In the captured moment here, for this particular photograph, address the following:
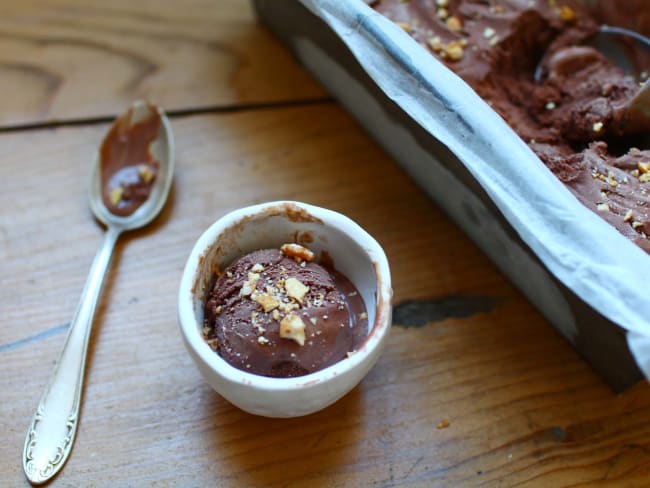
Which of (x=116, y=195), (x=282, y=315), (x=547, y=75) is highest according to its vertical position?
(x=547, y=75)

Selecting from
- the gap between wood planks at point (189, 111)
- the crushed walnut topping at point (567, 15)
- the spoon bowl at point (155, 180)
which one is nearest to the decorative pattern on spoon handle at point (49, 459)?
the spoon bowl at point (155, 180)

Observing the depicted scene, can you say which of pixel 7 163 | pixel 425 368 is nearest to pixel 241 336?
pixel 425 368

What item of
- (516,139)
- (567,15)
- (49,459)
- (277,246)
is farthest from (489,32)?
(49,459)

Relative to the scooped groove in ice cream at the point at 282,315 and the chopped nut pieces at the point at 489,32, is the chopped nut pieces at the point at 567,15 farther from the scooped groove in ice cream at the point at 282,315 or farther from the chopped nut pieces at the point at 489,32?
the scooped groove in ice cream at the point at 282,315

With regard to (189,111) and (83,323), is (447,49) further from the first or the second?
(83,323)

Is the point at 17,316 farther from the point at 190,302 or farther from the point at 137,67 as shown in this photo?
the point at 137,67

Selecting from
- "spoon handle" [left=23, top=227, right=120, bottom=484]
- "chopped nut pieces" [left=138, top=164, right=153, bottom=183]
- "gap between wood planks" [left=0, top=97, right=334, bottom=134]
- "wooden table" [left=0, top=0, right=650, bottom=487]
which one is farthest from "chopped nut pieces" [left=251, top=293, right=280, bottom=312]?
"gap between wood planks" [left=0, top=97, right=334, bottom=134]
